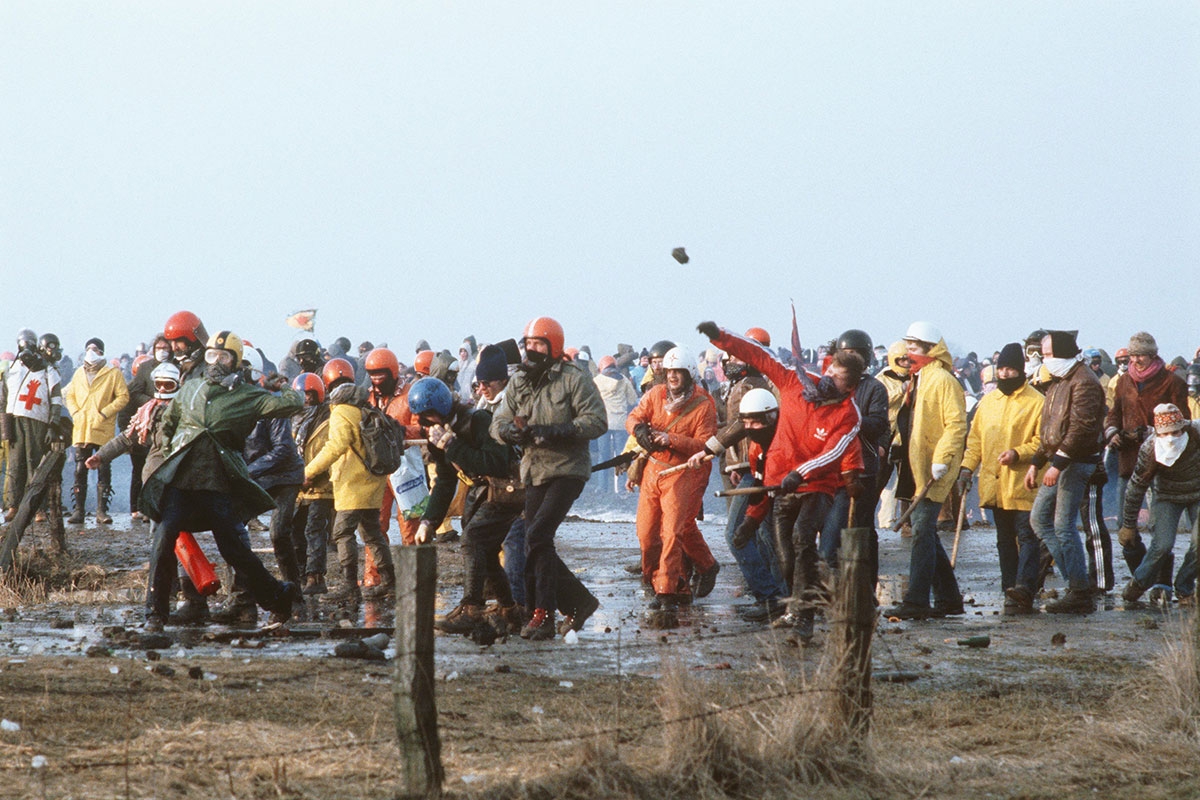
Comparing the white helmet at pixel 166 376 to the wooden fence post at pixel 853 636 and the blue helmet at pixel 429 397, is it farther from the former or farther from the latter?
the wooden fence post at pixel 853 636

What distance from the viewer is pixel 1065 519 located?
11.2m

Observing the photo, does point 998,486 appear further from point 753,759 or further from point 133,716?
point 133,716

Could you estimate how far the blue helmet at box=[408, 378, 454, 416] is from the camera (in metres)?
9.51

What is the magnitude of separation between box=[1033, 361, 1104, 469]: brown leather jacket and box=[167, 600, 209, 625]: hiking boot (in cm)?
616

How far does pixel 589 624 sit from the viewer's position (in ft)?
34.5

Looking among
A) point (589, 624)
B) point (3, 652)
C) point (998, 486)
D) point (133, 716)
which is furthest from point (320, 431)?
point (133, 716)

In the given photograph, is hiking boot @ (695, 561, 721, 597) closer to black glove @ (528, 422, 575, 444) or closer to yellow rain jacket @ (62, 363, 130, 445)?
black glove @ (528, 422, 575, 444)

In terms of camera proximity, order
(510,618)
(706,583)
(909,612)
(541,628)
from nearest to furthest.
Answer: (541,628), (510,618), (909,612), (706,583)

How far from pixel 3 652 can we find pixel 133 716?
Answer: 8.41 feet

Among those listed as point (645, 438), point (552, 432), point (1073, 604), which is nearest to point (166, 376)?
point (552, 432)

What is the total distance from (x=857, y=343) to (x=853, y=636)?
15.1 ft

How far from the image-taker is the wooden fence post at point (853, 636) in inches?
246

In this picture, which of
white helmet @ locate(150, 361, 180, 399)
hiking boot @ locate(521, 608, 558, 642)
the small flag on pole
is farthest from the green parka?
the small flag on pole

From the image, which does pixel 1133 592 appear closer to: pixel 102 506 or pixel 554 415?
pixel 554 415
